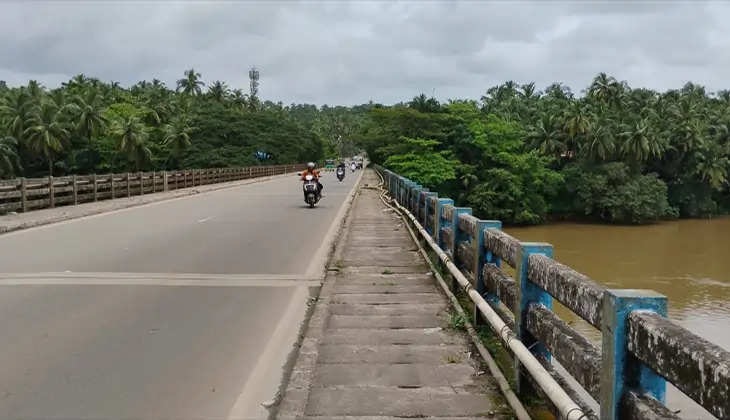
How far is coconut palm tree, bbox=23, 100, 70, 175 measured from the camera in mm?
63906

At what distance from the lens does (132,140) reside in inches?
2675

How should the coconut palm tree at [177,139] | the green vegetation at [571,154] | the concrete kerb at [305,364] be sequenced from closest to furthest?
the concrete kerb at [305,364], the green vegetation at [571,154], the coconut palm tree at [177,139]

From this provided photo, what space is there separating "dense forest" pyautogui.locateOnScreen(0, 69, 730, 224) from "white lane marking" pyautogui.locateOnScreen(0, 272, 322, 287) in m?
35.0

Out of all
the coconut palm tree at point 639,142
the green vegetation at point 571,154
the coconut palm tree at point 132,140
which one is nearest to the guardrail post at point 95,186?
the green vegetation at point 571,154

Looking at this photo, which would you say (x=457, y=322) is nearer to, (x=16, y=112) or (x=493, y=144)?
(x=493, y=144)

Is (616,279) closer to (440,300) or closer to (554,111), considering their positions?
(440,300)

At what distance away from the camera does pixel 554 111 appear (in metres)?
78.8

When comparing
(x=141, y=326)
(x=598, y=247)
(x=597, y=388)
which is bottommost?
(x=598, y=247)

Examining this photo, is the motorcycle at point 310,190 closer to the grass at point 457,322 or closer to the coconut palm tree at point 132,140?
the grass at point 457,322

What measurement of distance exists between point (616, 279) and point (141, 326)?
3358 centimetres

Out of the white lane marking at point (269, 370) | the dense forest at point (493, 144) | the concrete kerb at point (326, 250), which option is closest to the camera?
the white lane marking at point (269, 370)

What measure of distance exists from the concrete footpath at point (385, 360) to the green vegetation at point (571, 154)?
3226 cm

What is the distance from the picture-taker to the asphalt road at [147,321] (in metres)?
4.83

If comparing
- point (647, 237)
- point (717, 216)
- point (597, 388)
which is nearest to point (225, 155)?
point (647, 237)
